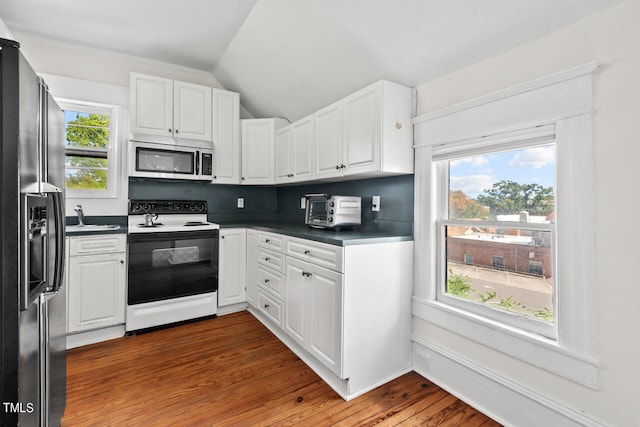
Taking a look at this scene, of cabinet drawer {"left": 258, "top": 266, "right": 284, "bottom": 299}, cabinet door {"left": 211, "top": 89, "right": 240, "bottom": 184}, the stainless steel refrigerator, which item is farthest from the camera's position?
cabinet door {"left": 211, "top": 89, "right": 240, "bottom": 184}

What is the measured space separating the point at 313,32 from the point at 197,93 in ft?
5.36

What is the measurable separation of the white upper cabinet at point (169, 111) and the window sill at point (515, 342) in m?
2.79

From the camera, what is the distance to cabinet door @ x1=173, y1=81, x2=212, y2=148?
323 centimetres

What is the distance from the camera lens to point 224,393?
1.95 m

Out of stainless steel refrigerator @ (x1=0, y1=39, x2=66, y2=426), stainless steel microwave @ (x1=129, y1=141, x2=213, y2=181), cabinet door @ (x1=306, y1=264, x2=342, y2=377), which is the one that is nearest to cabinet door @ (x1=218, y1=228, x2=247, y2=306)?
stainless steel microwave @ (x1=129, y1=141, x2=213, y2=181)

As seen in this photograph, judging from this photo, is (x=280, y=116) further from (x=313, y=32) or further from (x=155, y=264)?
(x=155, y=264)

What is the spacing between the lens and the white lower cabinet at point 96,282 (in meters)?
2.57

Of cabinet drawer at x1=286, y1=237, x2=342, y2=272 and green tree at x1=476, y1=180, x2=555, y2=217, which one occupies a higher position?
green tree at x1=476, y1=180, x2=555, y2=217

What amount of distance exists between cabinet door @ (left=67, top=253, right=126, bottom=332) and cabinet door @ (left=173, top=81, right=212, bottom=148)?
4.62 feet

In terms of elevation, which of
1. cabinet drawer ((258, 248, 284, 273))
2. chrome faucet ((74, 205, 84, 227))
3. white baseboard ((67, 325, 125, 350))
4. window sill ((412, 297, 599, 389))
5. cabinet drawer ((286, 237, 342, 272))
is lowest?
white baseboard ((67, 325, 125, 350))

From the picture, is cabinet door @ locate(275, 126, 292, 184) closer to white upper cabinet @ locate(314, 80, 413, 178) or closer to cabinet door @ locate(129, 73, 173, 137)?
white upper cabinet @ locate(314, 80, 413, 178)

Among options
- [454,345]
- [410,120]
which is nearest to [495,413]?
[454,345]

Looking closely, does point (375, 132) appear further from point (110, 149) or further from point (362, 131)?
point (110, 149)

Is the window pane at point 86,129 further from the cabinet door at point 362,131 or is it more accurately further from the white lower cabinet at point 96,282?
the cabinet door at point 362,131
